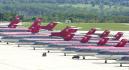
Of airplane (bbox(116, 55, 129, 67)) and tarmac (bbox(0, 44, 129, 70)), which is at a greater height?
airplane (bbox(116, 55, 129, 67))

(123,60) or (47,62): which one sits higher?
(123,60)

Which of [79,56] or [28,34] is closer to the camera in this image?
[79,56]

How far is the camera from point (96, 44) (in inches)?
4434

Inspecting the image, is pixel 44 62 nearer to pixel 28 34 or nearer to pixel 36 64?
pixel 36 64

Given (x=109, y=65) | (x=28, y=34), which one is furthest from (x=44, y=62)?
(x=28, y=34)

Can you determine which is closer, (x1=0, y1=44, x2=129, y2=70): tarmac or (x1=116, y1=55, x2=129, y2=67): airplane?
(x1=0, y1=44, x2=129, y2=70): tarmac

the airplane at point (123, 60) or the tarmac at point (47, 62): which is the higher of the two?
the airplane at point (123, 60)

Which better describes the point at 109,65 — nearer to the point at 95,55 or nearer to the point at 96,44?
the point at 95,55

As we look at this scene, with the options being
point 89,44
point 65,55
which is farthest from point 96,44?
point 65,55

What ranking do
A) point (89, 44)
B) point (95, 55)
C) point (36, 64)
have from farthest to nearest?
point (89, 44) < point (95, 55) < point (36, 64)

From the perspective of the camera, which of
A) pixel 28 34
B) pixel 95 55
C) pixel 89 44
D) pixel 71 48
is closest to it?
pixel 95 55

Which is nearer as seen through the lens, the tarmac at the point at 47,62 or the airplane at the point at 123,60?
the tarmac at the point at 47,62

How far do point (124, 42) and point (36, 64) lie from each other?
18.4 metres

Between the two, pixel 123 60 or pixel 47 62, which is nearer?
pixel 123 60
